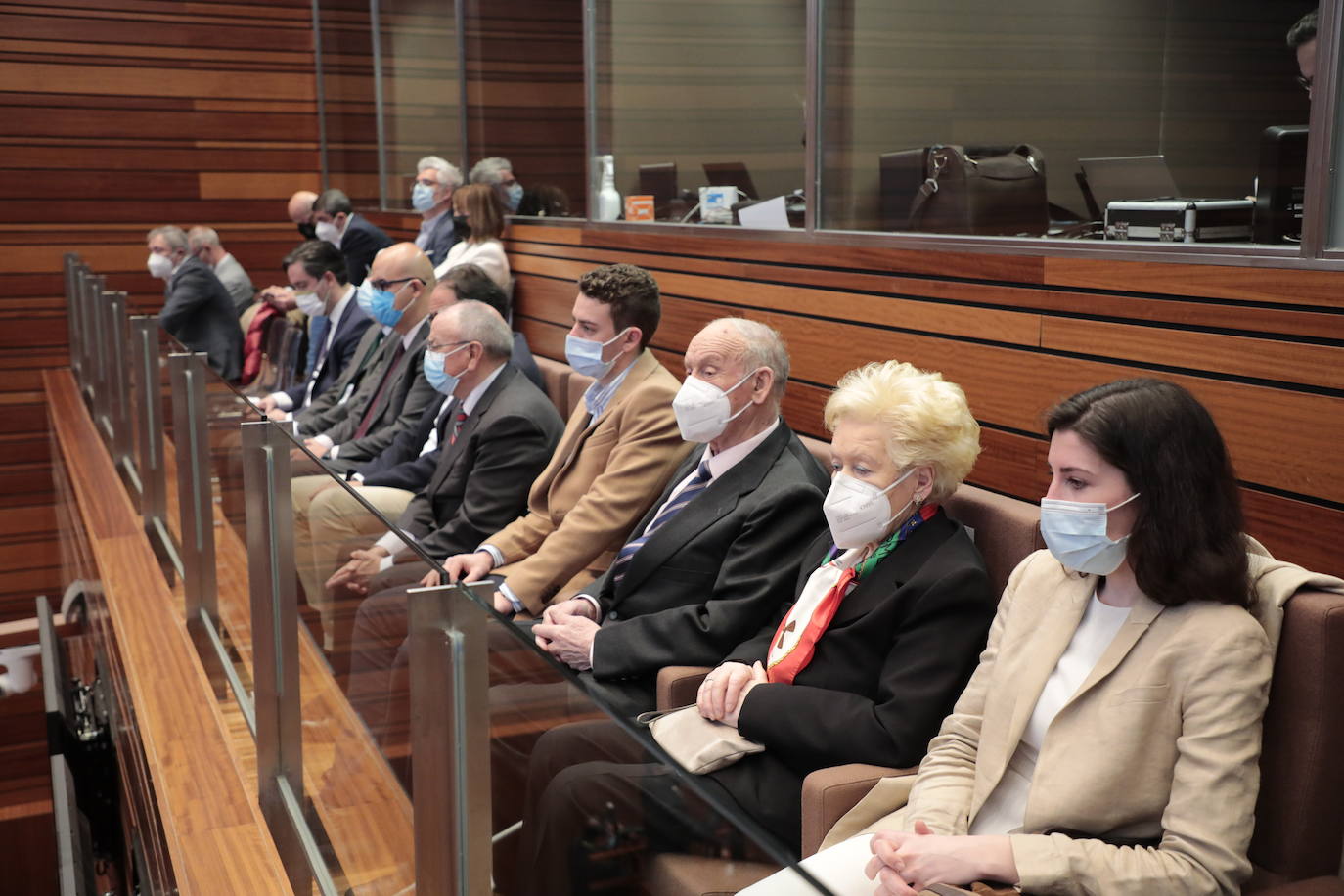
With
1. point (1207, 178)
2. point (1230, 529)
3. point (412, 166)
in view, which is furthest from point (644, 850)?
point (412, 166)

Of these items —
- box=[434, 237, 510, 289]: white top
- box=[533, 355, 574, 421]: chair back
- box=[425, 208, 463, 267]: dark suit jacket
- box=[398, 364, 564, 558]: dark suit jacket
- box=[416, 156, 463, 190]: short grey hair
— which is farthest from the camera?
box=[416, 156, 463, 190]: short grey hair

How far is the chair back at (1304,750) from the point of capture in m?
1.74

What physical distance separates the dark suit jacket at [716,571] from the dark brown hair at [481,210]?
324 centimetres

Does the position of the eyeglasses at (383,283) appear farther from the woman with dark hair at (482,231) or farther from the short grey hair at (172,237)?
the short grey hair at (172,237)

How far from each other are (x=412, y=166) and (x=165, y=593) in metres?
4.30

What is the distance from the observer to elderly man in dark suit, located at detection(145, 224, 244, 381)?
25.0 feet

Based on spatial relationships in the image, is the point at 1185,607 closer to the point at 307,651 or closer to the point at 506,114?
the point at 307,651

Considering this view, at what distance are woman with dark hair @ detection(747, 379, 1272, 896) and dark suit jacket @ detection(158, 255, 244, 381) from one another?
6.63 m

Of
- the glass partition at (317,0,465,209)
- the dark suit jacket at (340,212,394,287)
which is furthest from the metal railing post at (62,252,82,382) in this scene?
the dark suit jacket at (340,212,394,287)

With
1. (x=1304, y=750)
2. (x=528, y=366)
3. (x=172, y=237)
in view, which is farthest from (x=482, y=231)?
(x=1304, y=750)

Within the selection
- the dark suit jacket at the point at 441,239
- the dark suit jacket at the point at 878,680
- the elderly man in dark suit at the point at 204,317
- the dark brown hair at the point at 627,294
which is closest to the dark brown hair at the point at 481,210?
the dark suit jacket at the point at 441,239

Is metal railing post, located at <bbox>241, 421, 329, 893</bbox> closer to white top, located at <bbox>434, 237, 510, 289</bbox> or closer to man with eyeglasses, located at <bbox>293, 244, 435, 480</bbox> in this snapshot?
man with eyeglasses, located at <bbox>293, 244, 435, 480</bbox>

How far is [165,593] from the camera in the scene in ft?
14.1

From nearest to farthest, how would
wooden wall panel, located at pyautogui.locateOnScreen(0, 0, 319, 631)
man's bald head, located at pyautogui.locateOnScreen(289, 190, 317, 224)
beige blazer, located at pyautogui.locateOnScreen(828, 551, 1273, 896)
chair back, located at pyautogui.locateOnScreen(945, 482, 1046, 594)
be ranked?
beige blazer, located at pyautogui.locateOnScreen(828, 551, 1273, 896)
chair back, located at pyautogui.locateOnScreen(945, 482, 1046, 594)
man's bald head, located at pyautogui.locateOnScreen(289, 190, 317, 224)
wooden wall panel, located at pyautogui.locateOnScreen(0, 0, 319, 631)
